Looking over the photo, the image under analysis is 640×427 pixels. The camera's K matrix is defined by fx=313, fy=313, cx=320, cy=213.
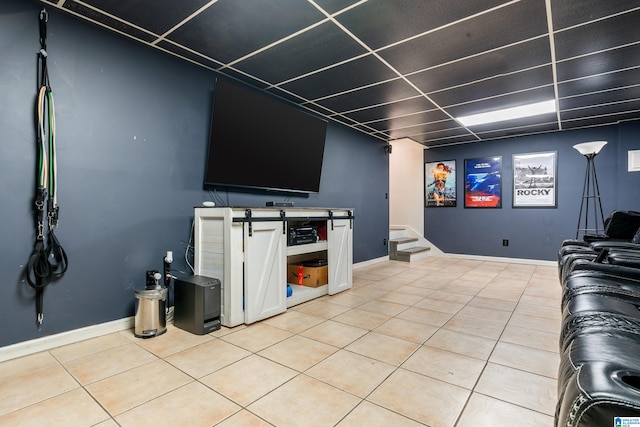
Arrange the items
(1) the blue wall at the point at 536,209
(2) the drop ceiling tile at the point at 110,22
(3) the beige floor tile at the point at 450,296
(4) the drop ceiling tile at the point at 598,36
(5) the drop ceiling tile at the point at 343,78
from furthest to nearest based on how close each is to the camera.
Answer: (1) the blue wall at the point at 536,209 < (3) the beige floor tile at the point at 450,296 < (5) the drop ceiling tile at the point at 343,78 < (4) the drop ceiling tile at the point at 598,36 < (2) the drop ceiling tile at the point at 110,22

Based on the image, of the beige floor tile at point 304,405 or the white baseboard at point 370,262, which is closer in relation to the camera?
the beige floor tile at point 304,405

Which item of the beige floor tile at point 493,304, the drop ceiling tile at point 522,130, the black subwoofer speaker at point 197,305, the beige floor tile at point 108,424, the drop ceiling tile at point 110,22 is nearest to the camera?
the beige floor tile at point 108,424

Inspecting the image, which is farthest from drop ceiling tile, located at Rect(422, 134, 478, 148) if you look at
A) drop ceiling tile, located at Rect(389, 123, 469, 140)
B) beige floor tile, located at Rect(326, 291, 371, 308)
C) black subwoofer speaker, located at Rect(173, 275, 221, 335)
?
black subwoofer speaker, located at Rect(173, 275, 221, 335)

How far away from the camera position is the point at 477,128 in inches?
220

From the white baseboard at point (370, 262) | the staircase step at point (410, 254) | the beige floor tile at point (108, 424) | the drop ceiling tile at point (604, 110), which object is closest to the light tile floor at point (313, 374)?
the beige floor tile at point (108, 424)

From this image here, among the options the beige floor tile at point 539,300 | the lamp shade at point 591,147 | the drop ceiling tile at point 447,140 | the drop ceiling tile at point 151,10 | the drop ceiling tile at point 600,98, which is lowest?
the beige floor tile at point 539,300

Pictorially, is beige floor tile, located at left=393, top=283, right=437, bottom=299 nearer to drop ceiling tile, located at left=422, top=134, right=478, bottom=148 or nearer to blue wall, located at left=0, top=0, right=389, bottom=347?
blue wall, located at left=0, top=0, right=389, bottom=347

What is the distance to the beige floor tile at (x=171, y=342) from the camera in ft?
7.57

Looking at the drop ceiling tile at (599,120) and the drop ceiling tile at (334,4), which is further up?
the drop ceiling tile at (599,120)

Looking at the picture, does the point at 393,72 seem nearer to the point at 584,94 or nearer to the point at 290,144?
the point at 290,144

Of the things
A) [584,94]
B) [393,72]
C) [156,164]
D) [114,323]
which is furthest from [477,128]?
[114,323]

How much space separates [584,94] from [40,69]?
18.5ft

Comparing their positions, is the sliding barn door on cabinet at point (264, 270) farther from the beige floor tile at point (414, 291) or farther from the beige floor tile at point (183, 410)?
the beige floor tile at point (414, 291)

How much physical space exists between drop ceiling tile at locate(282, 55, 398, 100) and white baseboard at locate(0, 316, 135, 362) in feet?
9.92
